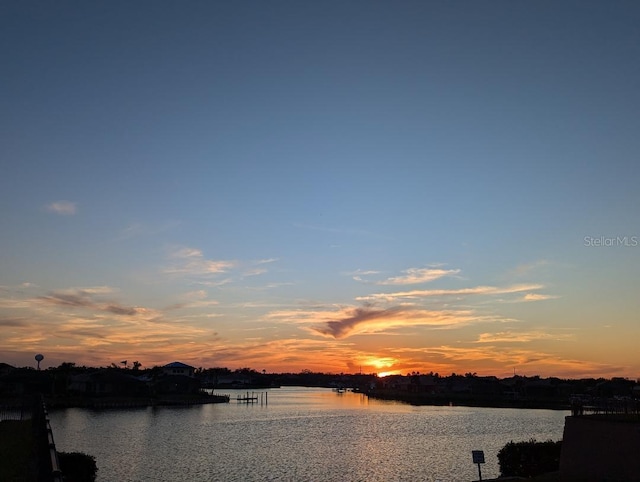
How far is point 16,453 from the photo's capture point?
31578mm

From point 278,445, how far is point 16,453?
3898 cm

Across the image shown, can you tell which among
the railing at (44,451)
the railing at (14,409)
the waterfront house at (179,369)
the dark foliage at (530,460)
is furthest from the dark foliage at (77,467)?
the waterfront house at (179,369)

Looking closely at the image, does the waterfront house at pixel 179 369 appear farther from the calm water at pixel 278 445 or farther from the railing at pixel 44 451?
the railing at pixel 44 451

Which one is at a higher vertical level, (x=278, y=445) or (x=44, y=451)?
(x=44, y=451)

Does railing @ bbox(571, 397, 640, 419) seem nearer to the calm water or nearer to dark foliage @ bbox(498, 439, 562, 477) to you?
dark foliage @ bbox(498, 439, 562, 477)

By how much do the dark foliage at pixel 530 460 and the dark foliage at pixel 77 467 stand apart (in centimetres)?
3037

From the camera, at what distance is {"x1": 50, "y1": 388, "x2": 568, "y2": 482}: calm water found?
4778 cm

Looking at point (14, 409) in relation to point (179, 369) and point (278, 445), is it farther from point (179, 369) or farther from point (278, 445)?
point (179, 369)

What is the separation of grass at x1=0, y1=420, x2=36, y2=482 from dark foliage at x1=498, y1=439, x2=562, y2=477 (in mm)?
32633

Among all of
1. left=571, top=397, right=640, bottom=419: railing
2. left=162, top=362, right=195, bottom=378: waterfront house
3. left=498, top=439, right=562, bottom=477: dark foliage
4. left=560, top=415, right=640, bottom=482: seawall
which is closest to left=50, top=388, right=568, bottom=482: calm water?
left=498, top=439, right=562, bottom=477: dark foliage

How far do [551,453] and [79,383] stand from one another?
11144cm

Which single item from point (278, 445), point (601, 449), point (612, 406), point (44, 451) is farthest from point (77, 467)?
point (612, 406)

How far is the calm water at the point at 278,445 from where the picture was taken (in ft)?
157

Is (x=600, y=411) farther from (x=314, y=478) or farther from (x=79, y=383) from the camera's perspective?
(x=79, y=383)
